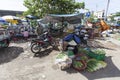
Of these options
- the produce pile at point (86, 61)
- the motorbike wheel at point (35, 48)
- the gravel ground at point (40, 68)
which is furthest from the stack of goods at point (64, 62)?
the motorbike wheel at point (35, 48)

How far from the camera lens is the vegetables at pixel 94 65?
7224mm

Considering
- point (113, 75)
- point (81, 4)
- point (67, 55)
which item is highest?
point (81, 4)

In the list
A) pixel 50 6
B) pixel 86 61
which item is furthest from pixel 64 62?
pixel 50 6

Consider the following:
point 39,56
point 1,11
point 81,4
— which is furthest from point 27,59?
point 1,11

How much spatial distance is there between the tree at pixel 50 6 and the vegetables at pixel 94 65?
822 centimetres

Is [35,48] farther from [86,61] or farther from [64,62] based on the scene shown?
[86,61]

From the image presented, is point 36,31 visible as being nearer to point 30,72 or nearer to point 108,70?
point 30,72

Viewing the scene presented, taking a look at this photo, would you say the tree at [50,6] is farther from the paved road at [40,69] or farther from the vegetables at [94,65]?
the vegetables at [94,65]

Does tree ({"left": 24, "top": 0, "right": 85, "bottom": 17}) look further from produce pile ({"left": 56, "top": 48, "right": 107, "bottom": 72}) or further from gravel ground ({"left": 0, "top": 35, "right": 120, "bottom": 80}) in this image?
produce pile ({"left": 56, "top": 48, "right": 107, "bottom": 72})

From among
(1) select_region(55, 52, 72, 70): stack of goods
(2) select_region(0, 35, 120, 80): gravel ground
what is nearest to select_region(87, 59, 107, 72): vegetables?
(2) select_region(0, 35, 120, 80): gravel ground

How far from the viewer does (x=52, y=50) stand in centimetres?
978

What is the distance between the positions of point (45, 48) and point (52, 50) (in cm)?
46

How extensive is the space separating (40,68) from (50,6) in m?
8.49

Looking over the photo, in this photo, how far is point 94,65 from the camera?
7445mm
